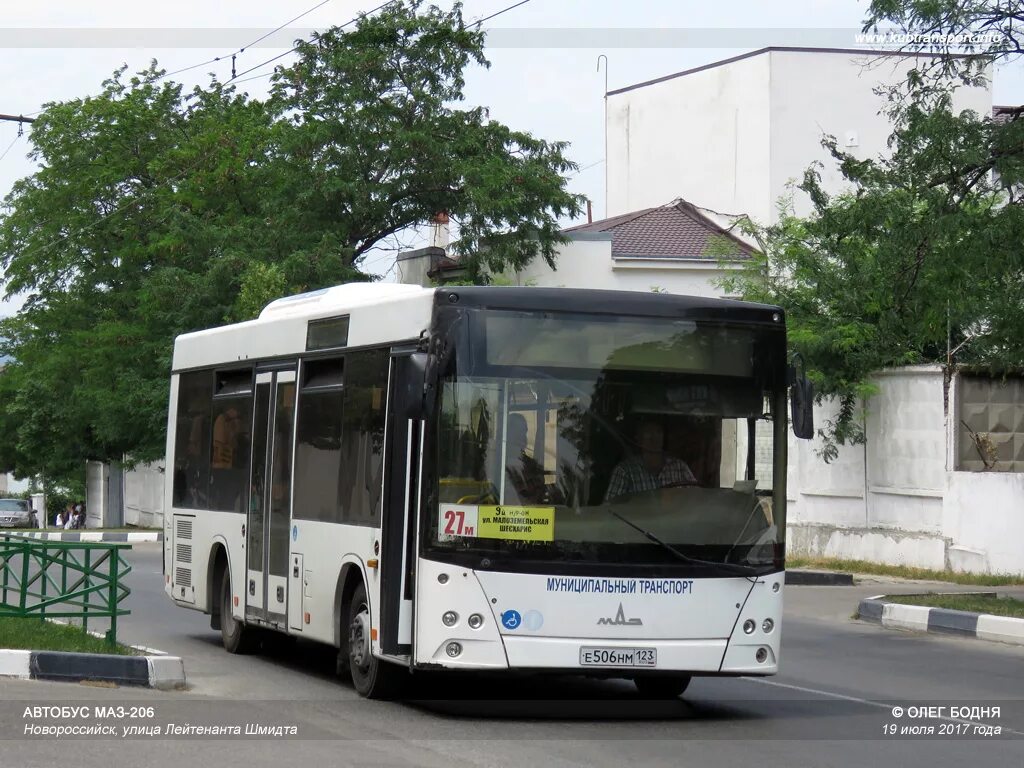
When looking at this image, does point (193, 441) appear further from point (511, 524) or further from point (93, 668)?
point (511, 524)

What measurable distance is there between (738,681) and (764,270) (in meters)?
17.4

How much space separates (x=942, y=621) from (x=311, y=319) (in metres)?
8.52

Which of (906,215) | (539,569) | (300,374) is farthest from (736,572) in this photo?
(906,215)

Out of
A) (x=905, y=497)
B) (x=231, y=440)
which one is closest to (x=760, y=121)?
(x=905, y=497)

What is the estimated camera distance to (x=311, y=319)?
41.9 feet

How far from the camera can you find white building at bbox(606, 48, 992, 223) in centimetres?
→ 4656

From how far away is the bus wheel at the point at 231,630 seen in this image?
1441 cm

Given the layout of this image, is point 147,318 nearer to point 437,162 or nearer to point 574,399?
point 437,162

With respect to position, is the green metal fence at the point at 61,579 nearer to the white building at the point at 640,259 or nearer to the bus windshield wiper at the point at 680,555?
the bus windshield wiper at the point at 680,555

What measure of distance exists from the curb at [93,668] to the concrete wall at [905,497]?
1504 cm

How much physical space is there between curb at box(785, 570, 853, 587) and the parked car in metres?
49.9

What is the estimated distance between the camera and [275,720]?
10.0 m

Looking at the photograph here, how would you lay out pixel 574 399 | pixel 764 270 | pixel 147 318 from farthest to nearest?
pixel 147 318, pixel 764 270, pixel 574 399

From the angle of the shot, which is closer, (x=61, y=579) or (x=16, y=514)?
(x=61, y=579)
